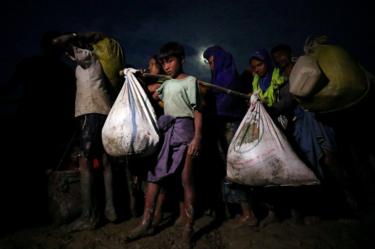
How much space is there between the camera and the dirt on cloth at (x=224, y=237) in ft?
7.61

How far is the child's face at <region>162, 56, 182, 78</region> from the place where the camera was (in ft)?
8.52

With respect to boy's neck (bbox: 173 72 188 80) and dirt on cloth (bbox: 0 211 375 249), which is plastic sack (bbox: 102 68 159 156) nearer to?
boy's neck (bbox: 173 72 188 80)

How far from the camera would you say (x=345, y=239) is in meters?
2.44

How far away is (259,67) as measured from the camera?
3.14m

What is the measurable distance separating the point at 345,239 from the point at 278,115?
1.45 m

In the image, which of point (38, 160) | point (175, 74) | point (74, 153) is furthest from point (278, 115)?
point (38, 160)

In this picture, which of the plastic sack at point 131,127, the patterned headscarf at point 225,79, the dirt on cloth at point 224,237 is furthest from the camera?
the patterned headscarf at point 225,79

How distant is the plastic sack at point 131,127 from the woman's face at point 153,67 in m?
0.83

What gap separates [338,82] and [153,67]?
2124 millimetres

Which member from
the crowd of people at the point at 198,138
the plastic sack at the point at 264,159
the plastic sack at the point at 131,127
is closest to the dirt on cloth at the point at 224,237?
the crowd of people at the point at 198,138

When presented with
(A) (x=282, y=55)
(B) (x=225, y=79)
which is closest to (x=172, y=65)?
(B) (x=225, y=79)

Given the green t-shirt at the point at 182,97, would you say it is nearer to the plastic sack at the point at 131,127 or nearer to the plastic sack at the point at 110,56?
the plastic sack at the point at 131,127

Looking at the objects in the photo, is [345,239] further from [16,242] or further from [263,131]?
[16,242]

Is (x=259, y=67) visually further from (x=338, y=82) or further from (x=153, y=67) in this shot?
(x=153, y=67)
